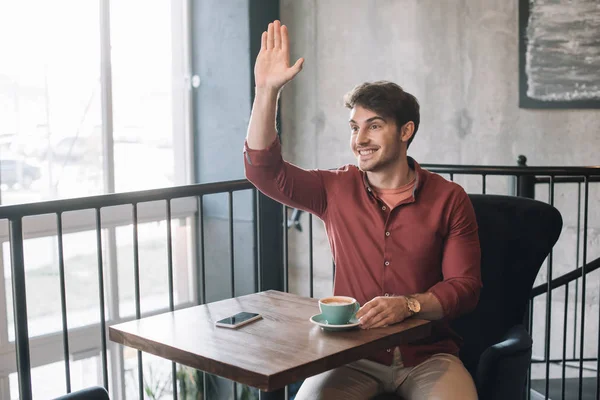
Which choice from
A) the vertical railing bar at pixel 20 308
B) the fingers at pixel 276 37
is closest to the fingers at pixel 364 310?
the fingers at pixel 276 37

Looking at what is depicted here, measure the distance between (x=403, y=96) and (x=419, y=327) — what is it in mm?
810

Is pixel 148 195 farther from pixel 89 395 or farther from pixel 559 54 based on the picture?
pixel 559 54

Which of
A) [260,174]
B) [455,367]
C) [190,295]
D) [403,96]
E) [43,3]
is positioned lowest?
[190,295]

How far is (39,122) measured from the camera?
226 inches

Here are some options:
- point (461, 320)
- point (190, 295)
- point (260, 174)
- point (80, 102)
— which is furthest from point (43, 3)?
point (461, 320)

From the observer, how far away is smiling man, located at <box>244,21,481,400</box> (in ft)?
7.11

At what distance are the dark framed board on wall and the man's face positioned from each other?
3095mm

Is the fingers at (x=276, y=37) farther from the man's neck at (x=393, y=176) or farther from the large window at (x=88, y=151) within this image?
the large window at (x=88, y=151)

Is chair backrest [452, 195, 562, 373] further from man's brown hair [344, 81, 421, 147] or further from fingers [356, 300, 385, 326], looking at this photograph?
fingers [356, 300, 385, 326]

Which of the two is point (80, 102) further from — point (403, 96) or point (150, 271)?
point (403, 96)

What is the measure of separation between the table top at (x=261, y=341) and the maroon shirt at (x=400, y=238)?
0.27 m

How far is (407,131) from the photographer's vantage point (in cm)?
243

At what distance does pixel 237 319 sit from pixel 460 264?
0.71 metres

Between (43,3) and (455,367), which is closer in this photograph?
(455,367)
